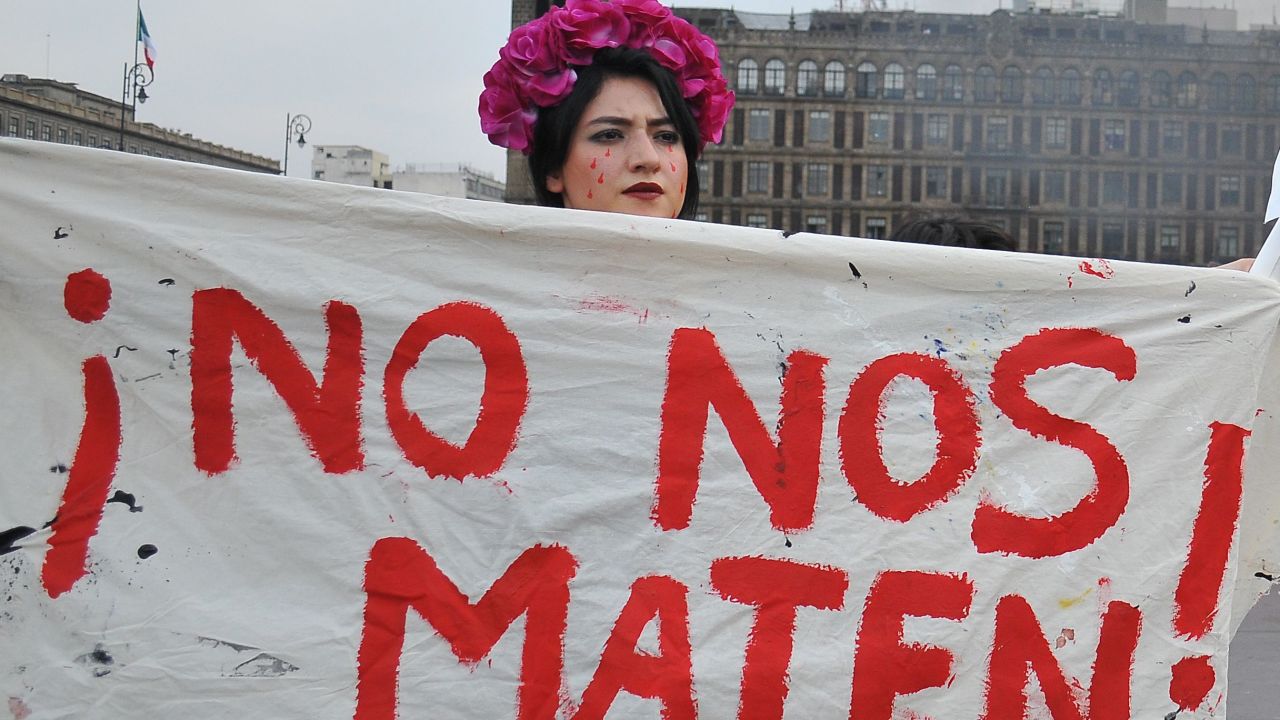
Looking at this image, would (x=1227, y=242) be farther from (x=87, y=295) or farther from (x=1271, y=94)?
(x=87, y=295)

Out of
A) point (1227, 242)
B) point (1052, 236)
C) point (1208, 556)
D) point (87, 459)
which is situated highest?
point (1052, 236)

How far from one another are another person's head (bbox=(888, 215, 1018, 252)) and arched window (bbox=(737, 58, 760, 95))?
213 feet

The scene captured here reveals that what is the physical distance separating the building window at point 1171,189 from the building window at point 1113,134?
2.82m

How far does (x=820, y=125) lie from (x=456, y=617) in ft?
217

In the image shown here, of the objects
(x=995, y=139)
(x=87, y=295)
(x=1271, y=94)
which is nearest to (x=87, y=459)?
(x=87, y=295)

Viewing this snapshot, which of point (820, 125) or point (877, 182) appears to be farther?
point (820, 125)

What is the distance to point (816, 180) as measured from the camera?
213ft

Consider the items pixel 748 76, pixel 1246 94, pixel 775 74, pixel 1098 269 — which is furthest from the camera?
pixel 748 76

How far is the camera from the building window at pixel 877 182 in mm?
64500

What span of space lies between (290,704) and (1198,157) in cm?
6887

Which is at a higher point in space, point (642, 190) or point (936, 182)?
point (936, 182)

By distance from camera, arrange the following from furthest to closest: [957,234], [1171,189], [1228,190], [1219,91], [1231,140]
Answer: [1171,189] → [1219,91] → [1231,140] → [1228,190] → [957,234]

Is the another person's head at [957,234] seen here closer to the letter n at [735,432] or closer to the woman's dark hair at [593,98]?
the woman's dark hair at [593,98]

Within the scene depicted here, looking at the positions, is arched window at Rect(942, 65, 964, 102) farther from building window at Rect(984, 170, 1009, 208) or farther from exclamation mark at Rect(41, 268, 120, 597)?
exclamation mark at Rect(41, 268, 120, 597)
